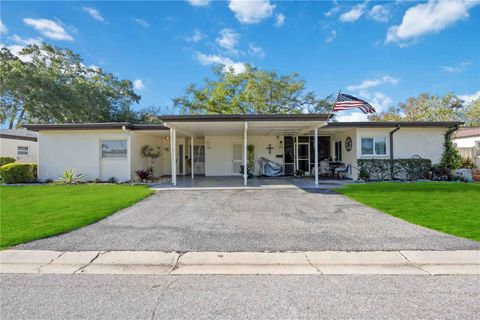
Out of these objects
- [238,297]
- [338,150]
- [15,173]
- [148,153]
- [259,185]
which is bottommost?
[238,297]

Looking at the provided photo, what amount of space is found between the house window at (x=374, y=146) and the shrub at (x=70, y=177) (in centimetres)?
1500

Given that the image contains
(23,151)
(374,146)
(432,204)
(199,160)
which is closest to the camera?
(432,204)

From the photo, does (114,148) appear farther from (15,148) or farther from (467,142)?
(467,142)

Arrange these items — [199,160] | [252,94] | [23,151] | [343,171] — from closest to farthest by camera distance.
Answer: [343,171]
[199,160]
[23,151]
[252,94]

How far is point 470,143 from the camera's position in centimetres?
1844

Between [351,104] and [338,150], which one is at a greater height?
[351,104]

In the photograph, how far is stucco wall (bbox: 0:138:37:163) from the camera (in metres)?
17.7

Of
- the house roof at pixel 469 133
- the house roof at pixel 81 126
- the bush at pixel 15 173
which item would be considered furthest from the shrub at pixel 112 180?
the house roof at pixel 469 133

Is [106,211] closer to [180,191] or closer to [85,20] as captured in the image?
[180,191]

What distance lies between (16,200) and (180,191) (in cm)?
535

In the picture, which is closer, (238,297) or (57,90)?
(238,297)

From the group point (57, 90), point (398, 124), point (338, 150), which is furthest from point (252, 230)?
point (57, 90)

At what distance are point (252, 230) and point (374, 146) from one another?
10.9 m

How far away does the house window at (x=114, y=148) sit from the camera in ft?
44.4
